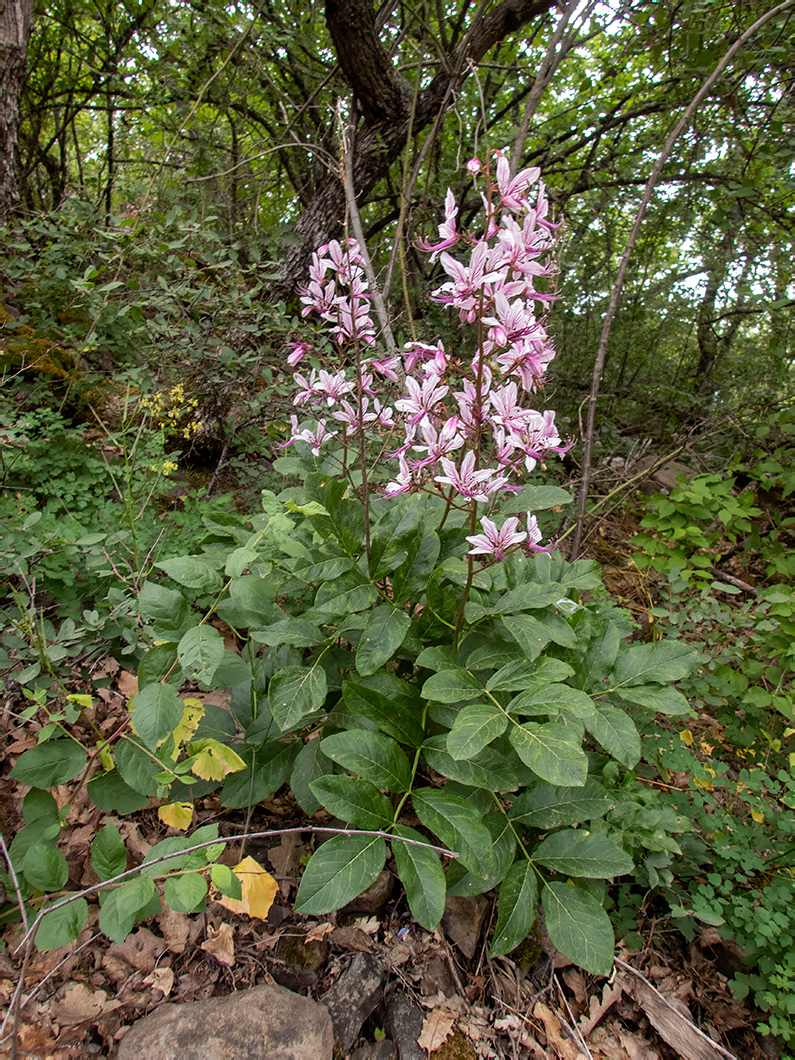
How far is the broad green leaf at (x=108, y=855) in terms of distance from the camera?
4.28 feet

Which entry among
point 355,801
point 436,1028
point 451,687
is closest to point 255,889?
point 355,801

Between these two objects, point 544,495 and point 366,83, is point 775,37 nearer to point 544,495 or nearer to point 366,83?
point 366,83

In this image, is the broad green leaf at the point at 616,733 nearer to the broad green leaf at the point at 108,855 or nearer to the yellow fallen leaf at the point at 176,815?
the yellow fallen leaf at the point at 176,815

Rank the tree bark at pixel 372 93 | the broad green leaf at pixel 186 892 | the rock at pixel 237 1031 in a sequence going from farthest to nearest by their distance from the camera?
the tree bark at pixel 372 93 < the rock at pixel 237 1031 < the broad green leaf at pixel 186 892

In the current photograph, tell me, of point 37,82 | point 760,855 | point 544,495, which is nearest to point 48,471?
point 544,495

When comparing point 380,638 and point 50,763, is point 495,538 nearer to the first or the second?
point 380,638

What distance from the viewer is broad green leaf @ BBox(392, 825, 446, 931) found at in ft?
3.94

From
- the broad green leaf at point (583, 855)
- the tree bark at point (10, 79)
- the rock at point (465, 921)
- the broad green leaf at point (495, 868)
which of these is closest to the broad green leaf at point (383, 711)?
the broad green leaf at point (495, 868)

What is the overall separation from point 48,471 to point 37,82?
19.1ft

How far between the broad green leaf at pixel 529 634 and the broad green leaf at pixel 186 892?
84 cm

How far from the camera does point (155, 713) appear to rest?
130 cm

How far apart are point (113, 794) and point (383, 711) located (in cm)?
71

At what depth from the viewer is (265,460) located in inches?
137

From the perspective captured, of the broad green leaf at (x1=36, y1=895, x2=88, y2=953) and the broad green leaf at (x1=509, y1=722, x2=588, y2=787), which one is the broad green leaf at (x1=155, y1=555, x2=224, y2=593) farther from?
the broad green leaf at (x1=509, y1=722, x2=588, y2=787)
